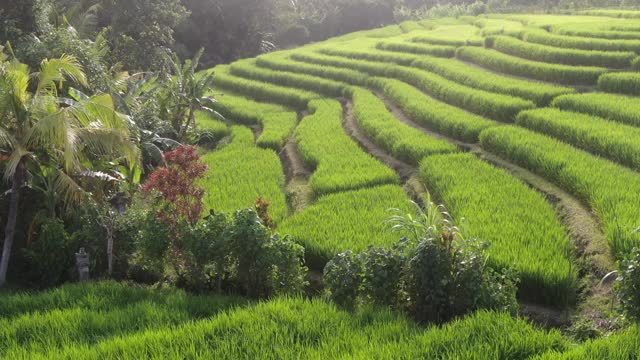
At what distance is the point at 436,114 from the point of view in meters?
11.1

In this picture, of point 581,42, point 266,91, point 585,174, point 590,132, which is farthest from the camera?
point 266,91

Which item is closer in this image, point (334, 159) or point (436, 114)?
point (334, 159)

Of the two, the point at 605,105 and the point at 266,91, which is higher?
the point at 266,91

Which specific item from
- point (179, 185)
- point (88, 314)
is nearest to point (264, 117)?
point (179, 185)

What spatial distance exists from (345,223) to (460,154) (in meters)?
3.00

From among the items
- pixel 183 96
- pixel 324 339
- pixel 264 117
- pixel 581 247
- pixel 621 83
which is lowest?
pixel 581 247

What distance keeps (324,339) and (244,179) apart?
16.8ft

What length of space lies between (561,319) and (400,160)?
493cm

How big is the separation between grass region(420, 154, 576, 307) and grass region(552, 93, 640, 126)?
2.56 metres

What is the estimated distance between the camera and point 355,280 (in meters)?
4.92

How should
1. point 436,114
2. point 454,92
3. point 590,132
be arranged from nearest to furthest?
point 590,132
point 436,114
point 454,92

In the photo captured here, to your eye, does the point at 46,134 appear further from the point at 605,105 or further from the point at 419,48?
the point at 419,48

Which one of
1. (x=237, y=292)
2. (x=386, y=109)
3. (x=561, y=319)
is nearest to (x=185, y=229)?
(x=237, y=292)

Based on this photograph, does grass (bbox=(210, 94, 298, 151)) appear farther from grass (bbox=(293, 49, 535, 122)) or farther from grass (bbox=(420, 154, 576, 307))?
grass (bbox=(420, 154, 576, 307))
